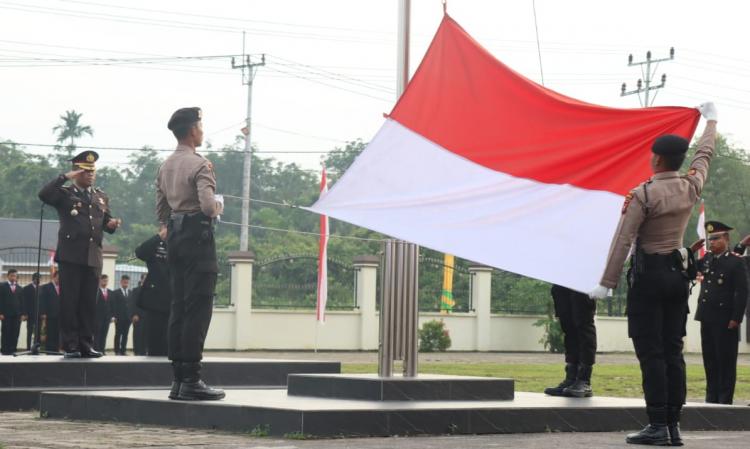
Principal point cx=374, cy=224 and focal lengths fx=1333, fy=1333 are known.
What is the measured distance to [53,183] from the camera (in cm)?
1188

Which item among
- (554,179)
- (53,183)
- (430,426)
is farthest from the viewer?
(53,183)

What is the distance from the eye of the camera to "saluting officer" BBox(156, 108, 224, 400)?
9078 millimetres

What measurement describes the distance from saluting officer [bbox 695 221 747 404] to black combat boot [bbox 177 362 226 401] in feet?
19.0

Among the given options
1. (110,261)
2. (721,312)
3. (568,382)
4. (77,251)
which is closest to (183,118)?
(77,251)

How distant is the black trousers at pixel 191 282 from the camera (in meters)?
9.11

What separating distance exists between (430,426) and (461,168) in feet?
5.99

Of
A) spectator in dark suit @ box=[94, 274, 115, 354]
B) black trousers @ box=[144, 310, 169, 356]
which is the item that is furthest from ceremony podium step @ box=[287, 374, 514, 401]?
spectator in dark suit @ box=[94, 274, 115, 354]

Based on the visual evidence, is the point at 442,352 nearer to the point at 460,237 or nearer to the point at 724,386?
the point at 724,386

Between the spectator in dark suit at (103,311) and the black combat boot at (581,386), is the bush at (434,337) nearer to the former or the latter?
the spectator in dark suit at (103,311)

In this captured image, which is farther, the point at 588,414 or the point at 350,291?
the point at 350,291

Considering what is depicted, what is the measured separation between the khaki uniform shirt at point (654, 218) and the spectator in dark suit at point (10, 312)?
58.4 ft

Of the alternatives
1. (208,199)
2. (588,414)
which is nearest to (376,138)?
(208,199)

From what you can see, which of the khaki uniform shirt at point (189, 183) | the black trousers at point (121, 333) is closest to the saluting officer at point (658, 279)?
the khaki uniform shirt at point (189, 183)

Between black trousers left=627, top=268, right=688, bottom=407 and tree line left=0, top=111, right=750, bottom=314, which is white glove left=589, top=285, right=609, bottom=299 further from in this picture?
tree line left=0, top=111, right=750, bottom=314
